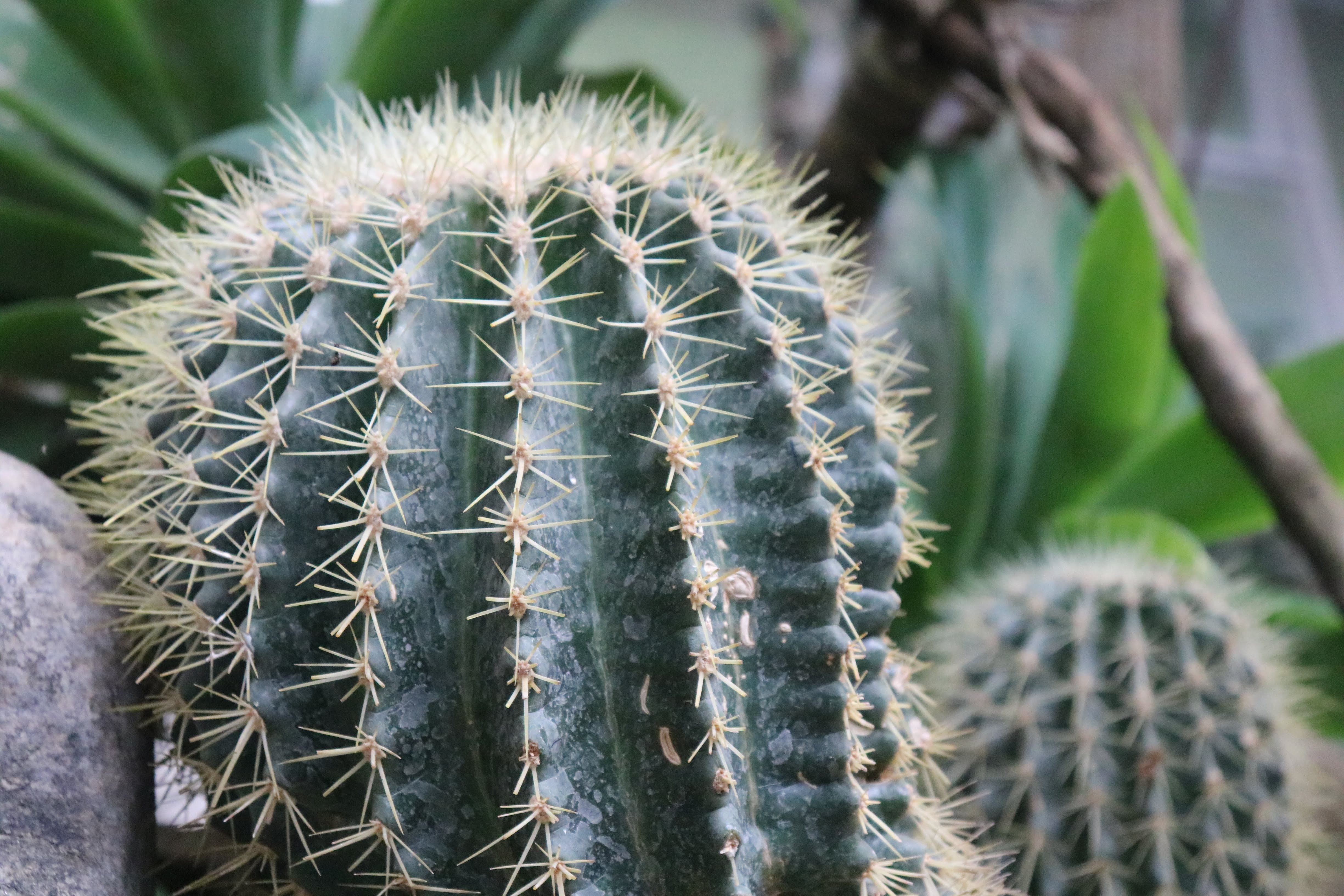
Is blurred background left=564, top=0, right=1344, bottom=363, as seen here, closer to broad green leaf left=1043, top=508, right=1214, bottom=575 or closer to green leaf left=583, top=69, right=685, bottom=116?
green leaf left=583, top=69, right=685, bottom=116

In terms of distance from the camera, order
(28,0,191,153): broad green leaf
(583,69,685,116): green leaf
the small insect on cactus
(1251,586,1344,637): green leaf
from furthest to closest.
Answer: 1. (1251,586,1344,637): green leaf
2. (583,69,685,116): green leaf
3. (28,0,191,153): broad green leaf
4. the small insect on cactus

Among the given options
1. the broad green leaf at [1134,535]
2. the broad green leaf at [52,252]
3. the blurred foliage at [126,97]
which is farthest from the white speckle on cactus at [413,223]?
the broad green leaf at [1134,535]

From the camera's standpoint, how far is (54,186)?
4.39 feet

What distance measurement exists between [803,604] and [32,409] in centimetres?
107

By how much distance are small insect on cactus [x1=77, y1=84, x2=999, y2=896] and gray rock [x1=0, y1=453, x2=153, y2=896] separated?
39 millimetres

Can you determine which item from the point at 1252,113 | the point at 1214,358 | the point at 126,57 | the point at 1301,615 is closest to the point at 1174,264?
the point at 1214,358

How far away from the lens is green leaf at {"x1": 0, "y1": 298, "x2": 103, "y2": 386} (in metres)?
1.16

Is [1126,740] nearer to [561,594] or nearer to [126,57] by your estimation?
[561,594]

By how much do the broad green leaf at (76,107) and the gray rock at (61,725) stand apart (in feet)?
2.23

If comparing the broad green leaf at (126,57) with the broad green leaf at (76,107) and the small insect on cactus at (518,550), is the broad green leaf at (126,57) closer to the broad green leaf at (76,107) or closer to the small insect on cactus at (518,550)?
the broad green leaf at (76,107)

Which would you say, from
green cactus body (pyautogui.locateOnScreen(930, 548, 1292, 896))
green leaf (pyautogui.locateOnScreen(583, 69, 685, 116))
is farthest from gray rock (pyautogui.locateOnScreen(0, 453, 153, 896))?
green leaf (pyautogui.locateOnScreen(583, 69, 685, 116))

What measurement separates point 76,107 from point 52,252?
256 mm

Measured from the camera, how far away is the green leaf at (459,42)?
1257 millimetres

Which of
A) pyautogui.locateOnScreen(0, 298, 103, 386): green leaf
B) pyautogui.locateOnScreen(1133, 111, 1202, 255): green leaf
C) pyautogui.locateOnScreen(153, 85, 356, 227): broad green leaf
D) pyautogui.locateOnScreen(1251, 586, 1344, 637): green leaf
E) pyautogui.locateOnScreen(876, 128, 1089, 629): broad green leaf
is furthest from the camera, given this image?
pyautogui.locateOnScreen(1133, 111, 1202, 255): green leaf
